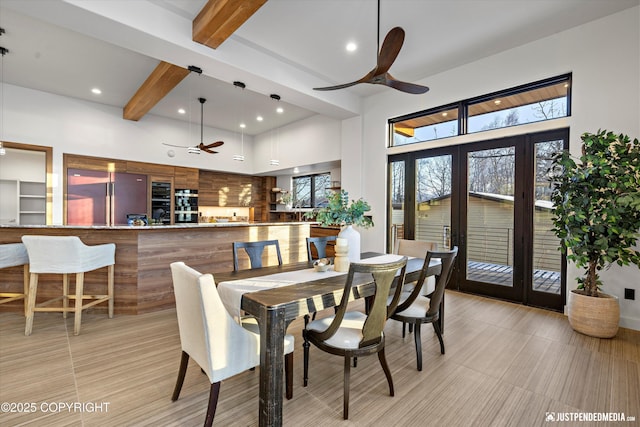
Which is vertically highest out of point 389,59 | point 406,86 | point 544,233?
point 389,59

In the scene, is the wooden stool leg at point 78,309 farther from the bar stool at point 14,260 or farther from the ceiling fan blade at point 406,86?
the ceiling fan blade at point 406,86

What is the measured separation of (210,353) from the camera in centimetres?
151

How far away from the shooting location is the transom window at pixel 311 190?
7715mm

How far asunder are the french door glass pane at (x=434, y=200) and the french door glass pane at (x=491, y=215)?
336 mm

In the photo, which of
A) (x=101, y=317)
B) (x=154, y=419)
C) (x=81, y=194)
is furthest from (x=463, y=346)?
(x=81, y=194)

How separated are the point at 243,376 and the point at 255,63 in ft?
12.3

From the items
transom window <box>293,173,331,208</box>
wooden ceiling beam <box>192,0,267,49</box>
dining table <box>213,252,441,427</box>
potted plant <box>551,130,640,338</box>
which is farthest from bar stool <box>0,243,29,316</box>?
potted plant <box>551,130,640,338</box>

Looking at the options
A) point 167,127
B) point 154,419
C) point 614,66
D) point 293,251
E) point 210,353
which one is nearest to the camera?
point 210,353

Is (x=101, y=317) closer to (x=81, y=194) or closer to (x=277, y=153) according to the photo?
(x=81, y=194)

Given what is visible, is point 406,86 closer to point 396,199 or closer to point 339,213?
point 339,213

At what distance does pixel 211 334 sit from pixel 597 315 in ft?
12.0

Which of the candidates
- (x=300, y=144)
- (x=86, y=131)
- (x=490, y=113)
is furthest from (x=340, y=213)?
(x=86, y=131)

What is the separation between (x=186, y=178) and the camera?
7254 millimetres

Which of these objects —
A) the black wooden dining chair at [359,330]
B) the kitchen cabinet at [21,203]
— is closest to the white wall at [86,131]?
the kitchen cabinet at [21,203]
